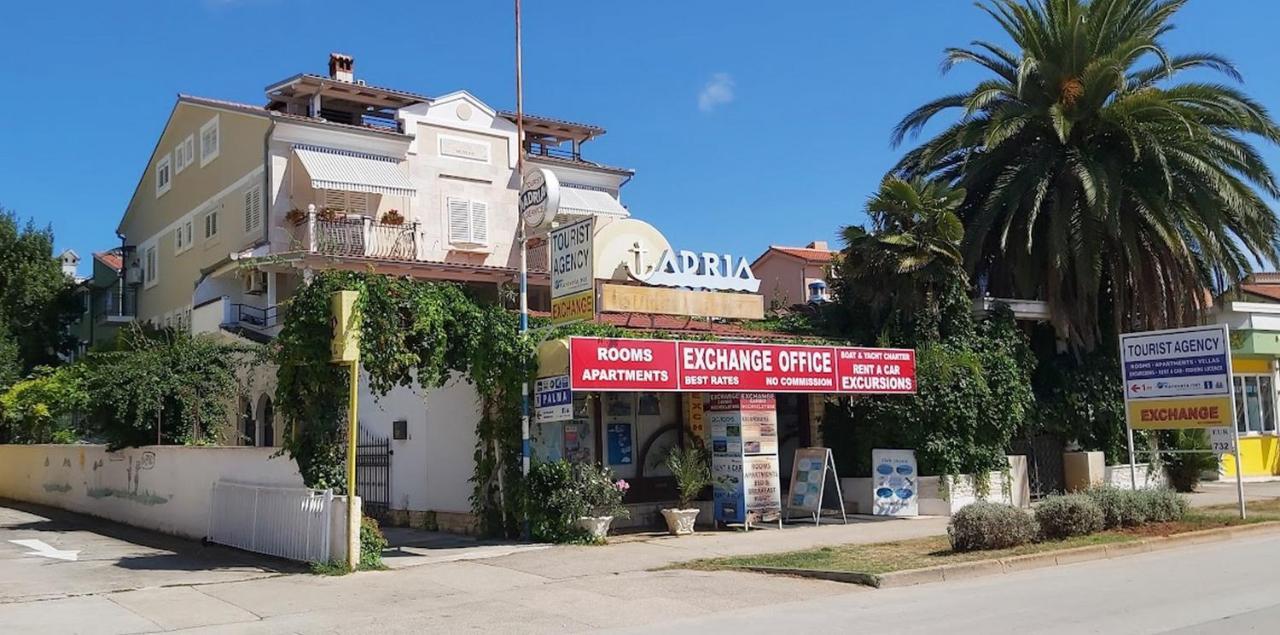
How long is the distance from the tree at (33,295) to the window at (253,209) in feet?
38.7

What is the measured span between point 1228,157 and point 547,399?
17586 mm

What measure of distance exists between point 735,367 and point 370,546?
657cm

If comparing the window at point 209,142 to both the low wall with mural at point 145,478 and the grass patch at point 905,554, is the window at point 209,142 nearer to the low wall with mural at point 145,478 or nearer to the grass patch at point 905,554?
the low wall with mural at point 145,478

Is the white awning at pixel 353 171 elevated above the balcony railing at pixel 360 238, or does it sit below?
above

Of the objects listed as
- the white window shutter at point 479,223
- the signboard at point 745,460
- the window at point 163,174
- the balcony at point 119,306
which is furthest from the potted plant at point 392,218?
the signboard at point 745,460

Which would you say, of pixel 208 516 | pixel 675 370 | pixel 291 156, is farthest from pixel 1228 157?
pixel 291 156

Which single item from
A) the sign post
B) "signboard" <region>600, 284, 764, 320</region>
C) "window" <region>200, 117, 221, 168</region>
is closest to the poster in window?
"signboard" <region>600, 284, 764, 320</region>

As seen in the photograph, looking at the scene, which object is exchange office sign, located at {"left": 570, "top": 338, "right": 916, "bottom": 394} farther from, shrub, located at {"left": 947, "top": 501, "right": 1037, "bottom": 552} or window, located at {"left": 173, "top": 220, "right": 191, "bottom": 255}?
window, located at {"left": 173, "top": 220, "right": 191, "bottom": 255}

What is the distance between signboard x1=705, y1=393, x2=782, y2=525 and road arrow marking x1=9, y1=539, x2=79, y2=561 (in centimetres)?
1002

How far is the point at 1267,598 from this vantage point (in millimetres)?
10500

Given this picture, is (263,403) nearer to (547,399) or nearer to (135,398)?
(135,398)

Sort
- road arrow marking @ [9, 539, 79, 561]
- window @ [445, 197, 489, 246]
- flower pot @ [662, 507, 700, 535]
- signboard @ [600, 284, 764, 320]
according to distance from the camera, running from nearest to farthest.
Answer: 1. road arrow marking @ [9, 539, 79, 561]
2. flower pot @ [662, 507, 700, 535]
3. signboard @ [600, 284, 764, 320]
4. window @ [445, 197, 489, 246]

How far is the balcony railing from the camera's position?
30.5 m

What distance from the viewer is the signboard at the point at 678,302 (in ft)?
62.0
